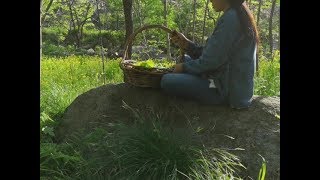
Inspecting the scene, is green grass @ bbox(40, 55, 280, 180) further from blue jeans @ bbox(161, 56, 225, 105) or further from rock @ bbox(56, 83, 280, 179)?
blue jeans @ bbox(161, 56, 225, 105)

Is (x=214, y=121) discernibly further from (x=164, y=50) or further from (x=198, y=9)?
(x=164, y=50)

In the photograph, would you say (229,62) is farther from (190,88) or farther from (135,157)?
(135,157)

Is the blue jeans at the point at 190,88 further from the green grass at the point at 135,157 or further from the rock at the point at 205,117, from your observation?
the green grass at the point at 135,157

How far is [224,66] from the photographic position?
419 centimetres

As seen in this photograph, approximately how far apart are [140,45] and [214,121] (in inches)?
689

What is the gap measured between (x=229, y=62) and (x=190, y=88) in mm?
397

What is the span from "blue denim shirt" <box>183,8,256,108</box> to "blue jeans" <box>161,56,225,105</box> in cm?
6

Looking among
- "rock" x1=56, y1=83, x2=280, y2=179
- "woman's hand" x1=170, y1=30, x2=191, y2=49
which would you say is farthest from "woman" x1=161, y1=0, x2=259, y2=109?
"woman's hand" x1=170, y1=30, x2=191, y2=49

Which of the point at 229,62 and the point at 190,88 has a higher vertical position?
the point at 229,62

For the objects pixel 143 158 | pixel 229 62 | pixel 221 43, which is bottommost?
pixel 143 158

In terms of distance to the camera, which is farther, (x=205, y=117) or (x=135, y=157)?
(x=205, y=117)

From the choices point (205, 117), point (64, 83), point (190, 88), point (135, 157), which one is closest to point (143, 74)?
point (190, 88)

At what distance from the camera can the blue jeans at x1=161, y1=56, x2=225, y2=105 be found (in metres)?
4.22
